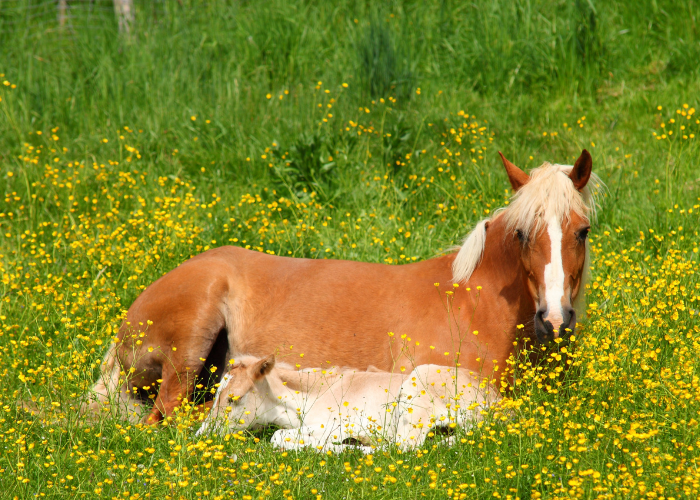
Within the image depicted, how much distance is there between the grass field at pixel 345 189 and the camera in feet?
11.0

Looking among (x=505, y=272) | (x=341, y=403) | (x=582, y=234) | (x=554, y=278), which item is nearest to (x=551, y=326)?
(x=554, y=278)

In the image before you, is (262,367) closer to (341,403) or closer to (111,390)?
(341,403)

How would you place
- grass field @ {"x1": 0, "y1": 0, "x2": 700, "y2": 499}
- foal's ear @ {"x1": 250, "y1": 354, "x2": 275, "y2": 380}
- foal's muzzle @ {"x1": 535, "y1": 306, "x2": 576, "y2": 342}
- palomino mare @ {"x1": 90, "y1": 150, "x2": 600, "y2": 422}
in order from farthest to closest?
palomino mare @ {"x1": 90, "y1": 150, "x2": 600, "y2": 422} → foal's ear @ {"x1": 250, "y1": 354, "x2": 275, "y2": 380} → foal's muzzle @ {"x1": 535, "y1": 306, "x2": 576, "y2": 342} → grass field @ {"x1": 0, "y1": 0, "x2": 700, "y2": 499}

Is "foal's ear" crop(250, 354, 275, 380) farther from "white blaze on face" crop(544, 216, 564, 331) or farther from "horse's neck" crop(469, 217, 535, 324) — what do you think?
"white blaze on face" crop(544, 216, 564, 331)

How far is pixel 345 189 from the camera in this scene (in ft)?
22.4

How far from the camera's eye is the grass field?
11.0ft

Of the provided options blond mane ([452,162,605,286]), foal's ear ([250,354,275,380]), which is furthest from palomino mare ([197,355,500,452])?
blond mane ([452,162,605,286])

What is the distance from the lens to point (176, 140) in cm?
770

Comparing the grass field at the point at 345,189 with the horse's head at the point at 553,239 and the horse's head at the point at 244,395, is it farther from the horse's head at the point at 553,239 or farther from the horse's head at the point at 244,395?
the horse's head at the point at 553,239

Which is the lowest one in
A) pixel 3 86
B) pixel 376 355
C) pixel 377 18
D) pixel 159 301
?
pixel 376 355

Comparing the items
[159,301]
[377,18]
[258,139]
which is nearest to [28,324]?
[159,301]

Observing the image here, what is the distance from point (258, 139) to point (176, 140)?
3.22 ft

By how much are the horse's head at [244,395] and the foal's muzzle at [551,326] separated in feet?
4.92

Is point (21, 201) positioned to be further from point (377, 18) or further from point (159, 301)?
point (377, 18)
